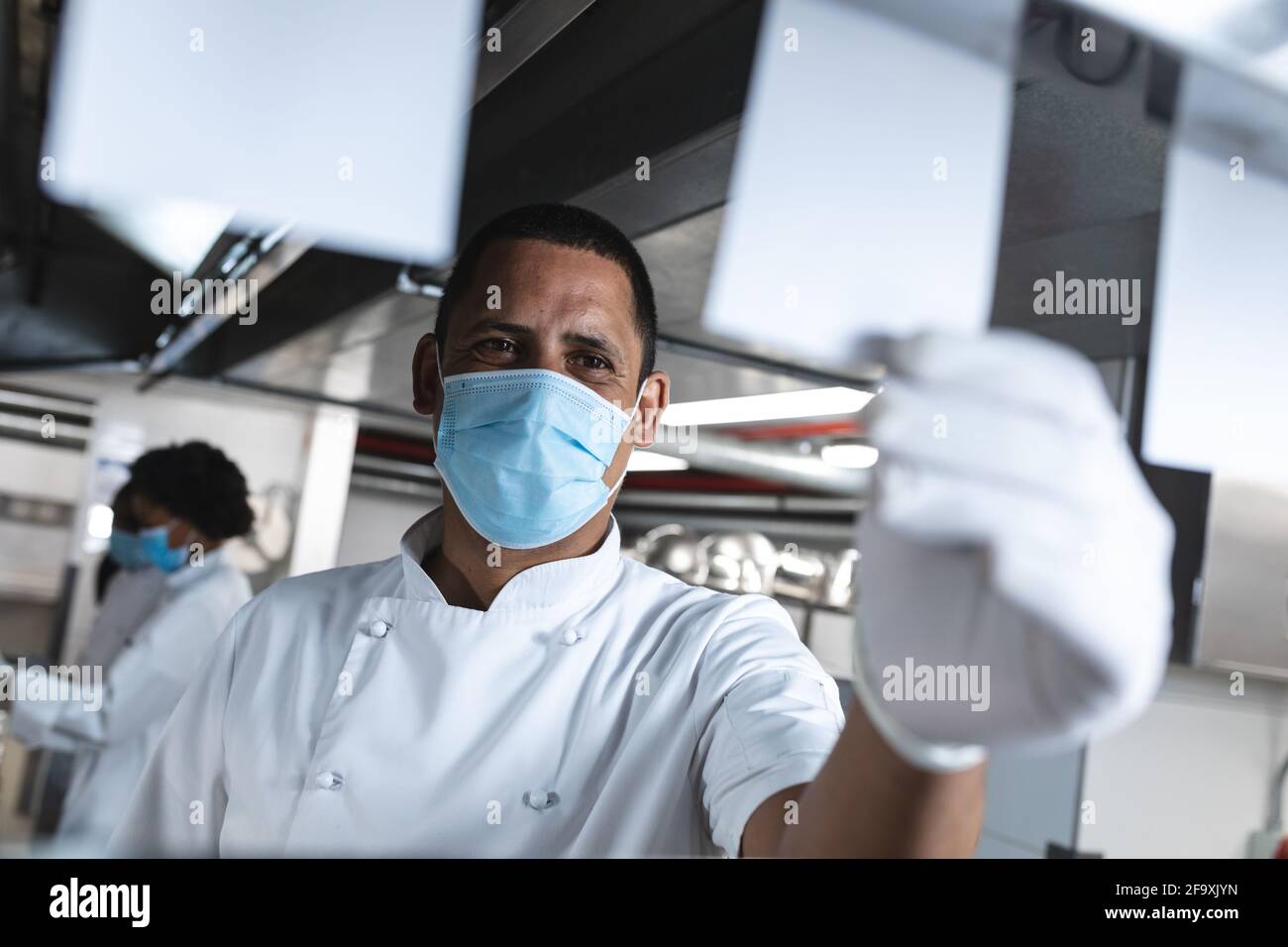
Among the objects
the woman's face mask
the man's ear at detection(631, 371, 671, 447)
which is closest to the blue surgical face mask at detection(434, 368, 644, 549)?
the man's ear at detection(631, 371, 671, 447)

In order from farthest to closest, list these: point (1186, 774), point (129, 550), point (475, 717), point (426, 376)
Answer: point (1186, 774) → point (129, 550) → point (426, 376) → point (475, 717)

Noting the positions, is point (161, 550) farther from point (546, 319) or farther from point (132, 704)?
point (546, 319)

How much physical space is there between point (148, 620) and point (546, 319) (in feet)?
4.04

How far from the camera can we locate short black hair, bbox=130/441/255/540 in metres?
1.39

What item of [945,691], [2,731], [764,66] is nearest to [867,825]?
[945,691]

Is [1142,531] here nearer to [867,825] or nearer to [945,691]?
[945,691]

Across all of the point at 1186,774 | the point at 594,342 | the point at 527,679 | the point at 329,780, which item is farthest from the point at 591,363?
the point at 1186,774

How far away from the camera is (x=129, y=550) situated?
1.71 meters

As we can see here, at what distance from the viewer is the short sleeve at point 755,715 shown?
2.14 ft

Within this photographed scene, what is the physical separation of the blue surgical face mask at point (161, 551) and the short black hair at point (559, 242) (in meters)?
0.89

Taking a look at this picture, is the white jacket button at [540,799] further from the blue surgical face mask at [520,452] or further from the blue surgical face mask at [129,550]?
the blue surgical face mask at [129,550]

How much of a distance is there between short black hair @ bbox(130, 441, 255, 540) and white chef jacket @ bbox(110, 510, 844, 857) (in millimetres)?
531

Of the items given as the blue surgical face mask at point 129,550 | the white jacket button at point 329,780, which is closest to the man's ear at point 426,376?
the white jacket button at point 329,780

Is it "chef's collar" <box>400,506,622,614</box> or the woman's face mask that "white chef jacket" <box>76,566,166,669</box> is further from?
"chef's collar" <box>400,506,622,614</box>
